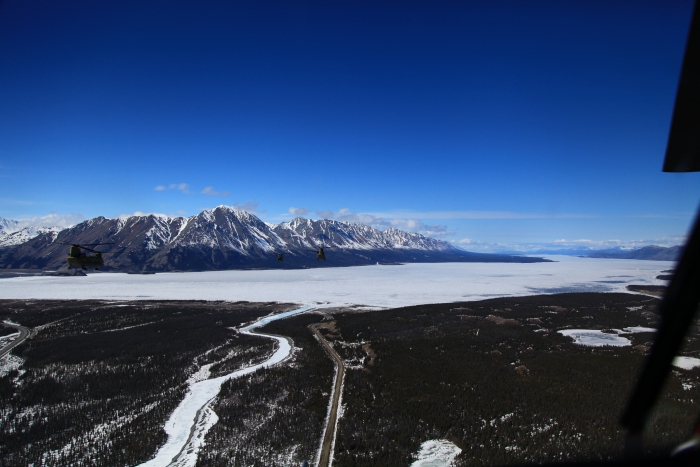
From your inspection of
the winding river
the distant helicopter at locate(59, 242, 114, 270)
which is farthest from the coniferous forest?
the distant helicopter at locate(59, 242, 114, 270)

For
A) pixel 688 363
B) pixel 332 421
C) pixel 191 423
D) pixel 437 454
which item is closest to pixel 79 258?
pixel 191 423

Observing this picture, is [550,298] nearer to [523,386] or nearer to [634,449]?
[523,386]

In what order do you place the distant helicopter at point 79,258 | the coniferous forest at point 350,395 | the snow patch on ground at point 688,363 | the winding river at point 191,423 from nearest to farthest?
the winding river at point 191,423 < the coniferous forest at point 350,395 < the distant helicopter at point 79,258 < the snow patch on ground at point 688,363

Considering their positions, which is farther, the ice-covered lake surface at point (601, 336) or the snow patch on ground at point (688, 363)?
the ice-covered lake surface at point (601, 336)

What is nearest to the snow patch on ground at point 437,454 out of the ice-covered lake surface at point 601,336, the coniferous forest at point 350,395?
the coniferous forest at point 350,395

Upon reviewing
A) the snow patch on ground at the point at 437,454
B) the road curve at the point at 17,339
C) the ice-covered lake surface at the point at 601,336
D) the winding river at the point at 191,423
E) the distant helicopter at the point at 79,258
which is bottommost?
the road curve at the point at 17,339

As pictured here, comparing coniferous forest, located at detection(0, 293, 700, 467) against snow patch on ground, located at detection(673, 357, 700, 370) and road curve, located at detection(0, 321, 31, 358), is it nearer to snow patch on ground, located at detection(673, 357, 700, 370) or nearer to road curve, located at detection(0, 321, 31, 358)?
road curve, located at detection(0, 321, 31, 358)

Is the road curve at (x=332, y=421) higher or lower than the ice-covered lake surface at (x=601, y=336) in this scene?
higher

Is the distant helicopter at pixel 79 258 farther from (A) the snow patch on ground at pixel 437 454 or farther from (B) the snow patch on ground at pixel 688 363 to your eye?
(B) the snow patch on ground at pixel 688 363
